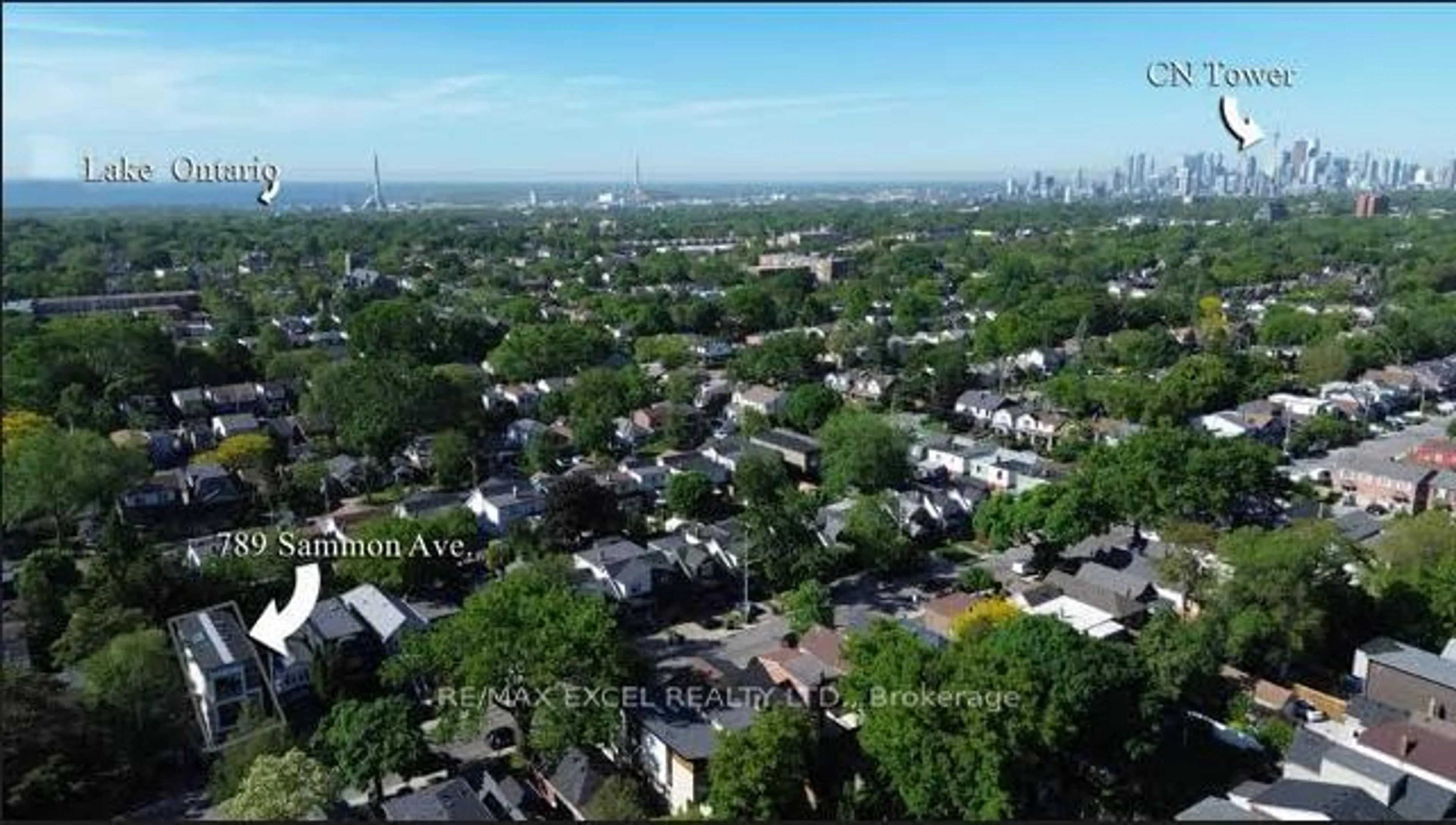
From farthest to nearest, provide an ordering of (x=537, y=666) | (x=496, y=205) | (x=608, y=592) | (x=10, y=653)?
(x=496, y=205), (x=608, y=592), (x=10, y=653), (x=537, y=666)

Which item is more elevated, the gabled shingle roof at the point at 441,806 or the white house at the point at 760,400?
the white house at the point at 760,400

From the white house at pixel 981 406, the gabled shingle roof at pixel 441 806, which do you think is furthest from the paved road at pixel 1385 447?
the gabled shingle roof at pixel 441 806

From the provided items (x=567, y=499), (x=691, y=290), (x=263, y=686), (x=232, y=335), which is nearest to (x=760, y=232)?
(x=691, y=290)

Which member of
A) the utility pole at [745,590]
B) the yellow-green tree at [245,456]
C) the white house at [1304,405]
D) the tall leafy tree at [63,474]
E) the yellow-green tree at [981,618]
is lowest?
Result: the utility pole at [745,590]

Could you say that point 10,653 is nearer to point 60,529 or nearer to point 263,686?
point 263,686

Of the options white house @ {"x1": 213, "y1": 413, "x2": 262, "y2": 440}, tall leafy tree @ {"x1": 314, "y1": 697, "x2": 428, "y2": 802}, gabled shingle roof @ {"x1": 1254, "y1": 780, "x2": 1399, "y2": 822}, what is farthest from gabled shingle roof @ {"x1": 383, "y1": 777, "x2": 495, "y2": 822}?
white house @ {"x1": 213, "y1": 413, "x2": 262, "y2": 440}

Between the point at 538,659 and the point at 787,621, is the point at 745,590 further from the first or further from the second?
the point at 538,659

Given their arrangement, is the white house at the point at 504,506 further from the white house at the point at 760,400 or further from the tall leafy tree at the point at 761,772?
the tall leafy tree at the point at 761,772

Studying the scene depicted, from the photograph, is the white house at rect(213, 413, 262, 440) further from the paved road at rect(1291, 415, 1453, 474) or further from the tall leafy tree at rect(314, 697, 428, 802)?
the paved road at rect(1291, 415, 1453, 474)

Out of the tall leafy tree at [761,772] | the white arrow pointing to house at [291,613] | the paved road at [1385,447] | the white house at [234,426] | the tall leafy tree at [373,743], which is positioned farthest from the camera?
the white house at [234,426]
